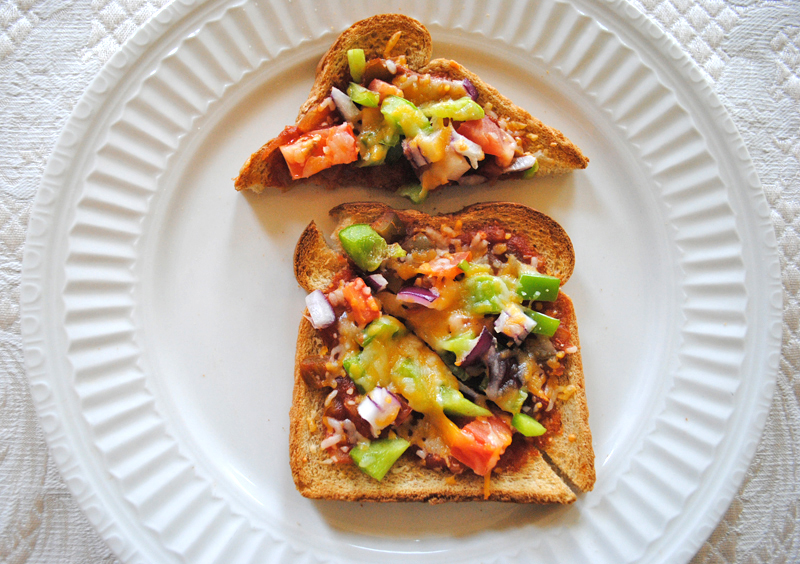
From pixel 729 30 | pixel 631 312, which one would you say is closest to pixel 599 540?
pixel 631 312

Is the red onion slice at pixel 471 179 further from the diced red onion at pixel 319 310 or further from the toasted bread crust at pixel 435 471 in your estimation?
the diced red onion at pixel 319 310

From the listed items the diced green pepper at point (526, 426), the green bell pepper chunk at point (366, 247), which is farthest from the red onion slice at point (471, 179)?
the diced green pepper at point (526, 426)

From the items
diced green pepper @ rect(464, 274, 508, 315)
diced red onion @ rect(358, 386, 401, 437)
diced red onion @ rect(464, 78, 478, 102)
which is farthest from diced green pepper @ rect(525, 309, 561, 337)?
diced red onion @ rect(464, 78, 478, 102)

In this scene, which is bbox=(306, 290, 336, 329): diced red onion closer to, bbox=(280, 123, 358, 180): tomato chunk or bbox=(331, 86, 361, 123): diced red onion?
bbox=(280, 123, 358, 180): tomato chunk

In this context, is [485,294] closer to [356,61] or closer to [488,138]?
[488,138]

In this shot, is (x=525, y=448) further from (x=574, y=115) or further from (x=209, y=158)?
(x=209, y=158)

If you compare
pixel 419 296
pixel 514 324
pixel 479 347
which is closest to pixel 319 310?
pixel 419 296
